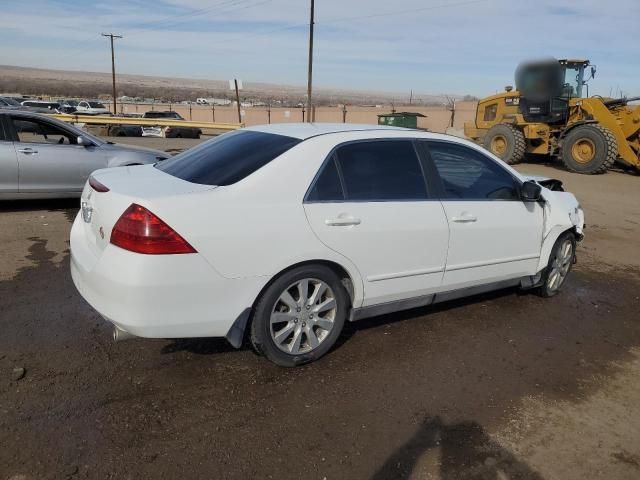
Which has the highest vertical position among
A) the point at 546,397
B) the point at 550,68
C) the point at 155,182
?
the point at 550,68

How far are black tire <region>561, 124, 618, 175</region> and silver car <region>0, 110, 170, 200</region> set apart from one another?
480 inches

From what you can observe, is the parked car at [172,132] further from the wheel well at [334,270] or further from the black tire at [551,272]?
the wheel well at [334,270]

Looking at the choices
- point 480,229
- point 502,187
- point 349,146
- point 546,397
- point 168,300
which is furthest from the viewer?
point 502,187

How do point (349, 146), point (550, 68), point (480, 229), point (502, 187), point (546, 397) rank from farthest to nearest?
point (550, 68), point (502, 187), point (480, 229), point (349, 146), point (546, 397)

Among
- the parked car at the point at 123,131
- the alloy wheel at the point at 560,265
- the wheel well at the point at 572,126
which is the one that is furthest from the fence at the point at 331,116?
the alloy wheel at the point at 560,265

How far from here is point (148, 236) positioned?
9.93 feet

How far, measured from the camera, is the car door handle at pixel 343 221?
3539 mm

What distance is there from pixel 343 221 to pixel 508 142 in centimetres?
1473

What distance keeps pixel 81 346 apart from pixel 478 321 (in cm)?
314

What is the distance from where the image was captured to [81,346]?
3834mm

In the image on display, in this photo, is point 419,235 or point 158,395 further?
point 419,235

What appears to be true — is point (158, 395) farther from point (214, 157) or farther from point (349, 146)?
point (349, 146)

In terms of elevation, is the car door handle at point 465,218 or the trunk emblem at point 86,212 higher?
the trunk emblem at point 86,212

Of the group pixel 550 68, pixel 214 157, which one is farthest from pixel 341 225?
pixel 550 68
